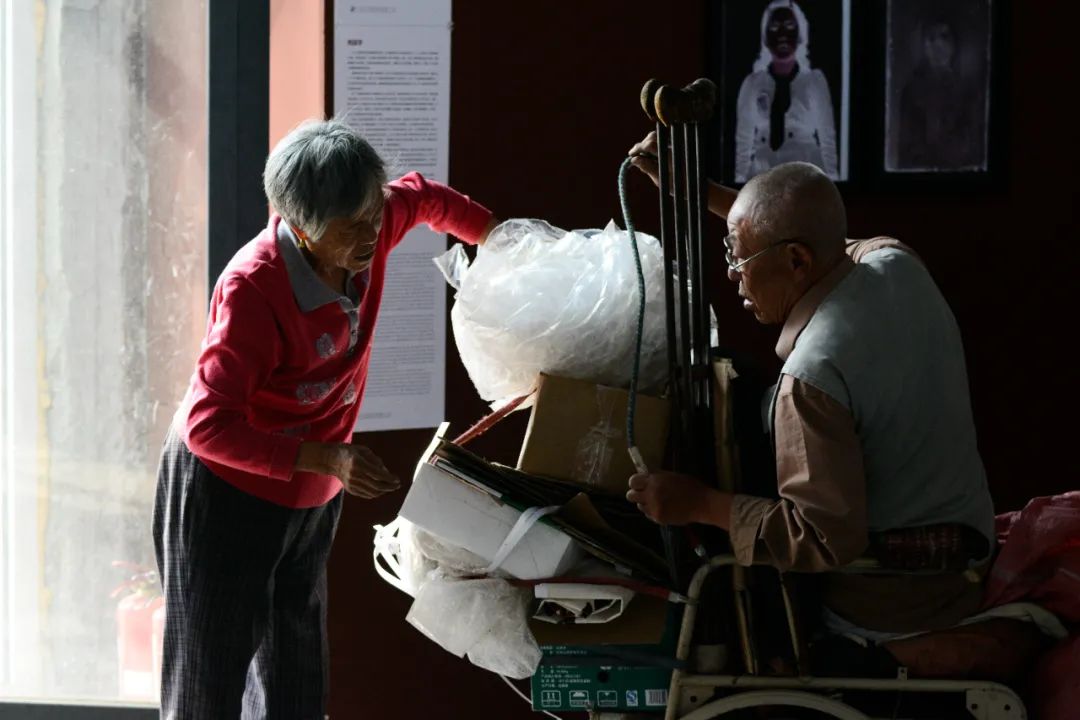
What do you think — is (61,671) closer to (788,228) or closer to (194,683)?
A: (194,683)

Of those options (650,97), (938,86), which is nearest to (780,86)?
(938,86)

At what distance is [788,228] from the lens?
7.25 ft

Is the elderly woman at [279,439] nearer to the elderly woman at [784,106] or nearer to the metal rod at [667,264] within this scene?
the metal rod at [667,264]

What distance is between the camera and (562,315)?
7.74 ft

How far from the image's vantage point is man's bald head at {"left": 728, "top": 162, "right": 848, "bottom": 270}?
2205 millimetres

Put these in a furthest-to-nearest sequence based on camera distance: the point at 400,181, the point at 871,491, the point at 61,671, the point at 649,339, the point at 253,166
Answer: the point at 61,671, the point at 253,166, the point at 400,181, the point at 649,339, the point at 871,491

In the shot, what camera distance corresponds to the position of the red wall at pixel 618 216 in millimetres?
3182

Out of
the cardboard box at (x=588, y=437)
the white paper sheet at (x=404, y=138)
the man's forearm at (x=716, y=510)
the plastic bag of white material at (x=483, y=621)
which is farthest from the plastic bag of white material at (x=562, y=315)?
the white paper sheet at (x=404, y=138)

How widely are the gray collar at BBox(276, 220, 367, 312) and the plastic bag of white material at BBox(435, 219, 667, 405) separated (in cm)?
26

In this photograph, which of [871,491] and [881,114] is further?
[881,114]

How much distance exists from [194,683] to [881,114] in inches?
82.2

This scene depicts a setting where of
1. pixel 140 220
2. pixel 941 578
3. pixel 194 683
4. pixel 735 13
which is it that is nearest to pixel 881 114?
pixel 735 13

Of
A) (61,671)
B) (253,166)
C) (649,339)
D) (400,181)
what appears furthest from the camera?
(61,671)

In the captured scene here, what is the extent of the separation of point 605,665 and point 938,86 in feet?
6.04
